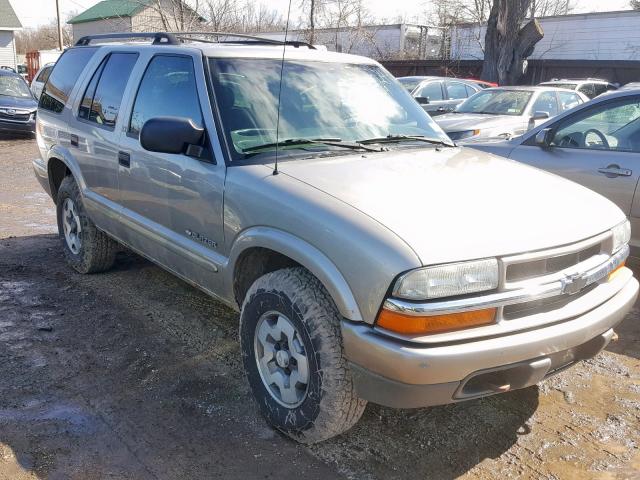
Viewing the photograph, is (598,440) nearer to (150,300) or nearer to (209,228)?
(209,228)

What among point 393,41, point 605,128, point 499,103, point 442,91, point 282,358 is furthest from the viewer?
point 393,41

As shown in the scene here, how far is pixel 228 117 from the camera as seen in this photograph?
3.51m

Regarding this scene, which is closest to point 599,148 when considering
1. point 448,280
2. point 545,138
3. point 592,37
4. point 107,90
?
point 545,138

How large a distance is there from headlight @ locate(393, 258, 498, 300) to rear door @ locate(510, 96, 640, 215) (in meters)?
2.96

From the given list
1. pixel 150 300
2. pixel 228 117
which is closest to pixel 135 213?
pixel 150 300

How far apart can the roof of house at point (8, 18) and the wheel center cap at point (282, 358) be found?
40.0 metres

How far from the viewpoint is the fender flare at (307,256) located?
2611mm

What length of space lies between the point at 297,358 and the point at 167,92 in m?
2.04

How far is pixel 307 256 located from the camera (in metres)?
2.77

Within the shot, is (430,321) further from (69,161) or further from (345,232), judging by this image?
(69,161)

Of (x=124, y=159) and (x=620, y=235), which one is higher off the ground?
(x=124, y=159)

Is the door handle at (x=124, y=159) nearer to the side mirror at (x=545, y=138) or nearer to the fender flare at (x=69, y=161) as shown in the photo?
the fender flare at (x=69, y=161)

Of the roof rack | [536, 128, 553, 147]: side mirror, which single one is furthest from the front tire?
[536, 128, 553, 147]: side mirror

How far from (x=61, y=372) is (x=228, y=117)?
72.3 inches
